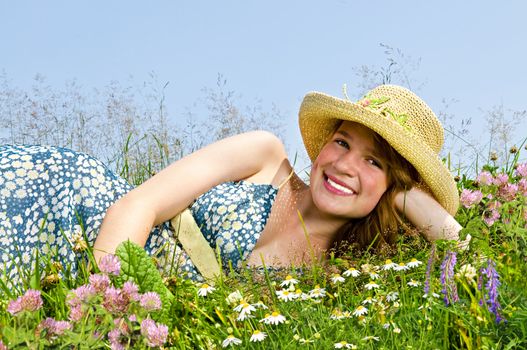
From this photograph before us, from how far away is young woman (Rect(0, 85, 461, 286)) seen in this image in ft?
12.7

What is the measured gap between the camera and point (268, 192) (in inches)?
164

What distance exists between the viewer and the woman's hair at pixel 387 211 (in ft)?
12.9

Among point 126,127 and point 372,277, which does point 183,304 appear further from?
point 126,127

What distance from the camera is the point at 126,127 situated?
6648mm

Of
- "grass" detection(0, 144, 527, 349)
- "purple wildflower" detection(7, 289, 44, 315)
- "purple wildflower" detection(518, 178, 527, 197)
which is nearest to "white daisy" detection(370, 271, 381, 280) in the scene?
"grass" detection(0, 144, 527, 349)

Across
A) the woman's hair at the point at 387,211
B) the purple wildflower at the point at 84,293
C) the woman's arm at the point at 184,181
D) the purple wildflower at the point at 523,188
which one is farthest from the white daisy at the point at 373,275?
the purple wildflower at the point at 523,188

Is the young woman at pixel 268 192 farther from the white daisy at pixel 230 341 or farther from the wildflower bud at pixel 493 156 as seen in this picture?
the wildflower bud at pixel 493 156

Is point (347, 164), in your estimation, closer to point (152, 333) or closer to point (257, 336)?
point (257, 336)

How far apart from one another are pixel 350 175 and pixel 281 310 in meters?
1.19

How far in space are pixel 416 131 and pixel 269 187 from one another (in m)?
0.82

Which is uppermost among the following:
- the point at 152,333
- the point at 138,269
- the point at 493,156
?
the point at 152,333

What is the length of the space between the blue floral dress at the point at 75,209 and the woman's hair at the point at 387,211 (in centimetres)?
→ 51

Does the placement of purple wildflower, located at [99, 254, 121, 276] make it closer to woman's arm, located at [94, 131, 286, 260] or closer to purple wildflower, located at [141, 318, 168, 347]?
purple wildflower, located at [141, 318, 168, 347]

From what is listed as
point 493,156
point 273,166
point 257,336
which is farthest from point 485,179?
point 257,336
